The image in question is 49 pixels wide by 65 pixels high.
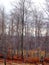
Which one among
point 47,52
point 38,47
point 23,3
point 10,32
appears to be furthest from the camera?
point 38,47

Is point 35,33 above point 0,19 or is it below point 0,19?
below

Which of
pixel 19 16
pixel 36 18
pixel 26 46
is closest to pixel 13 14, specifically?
pixel 19 16

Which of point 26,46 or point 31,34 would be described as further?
point 31,34

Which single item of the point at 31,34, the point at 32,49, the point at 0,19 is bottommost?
the point at 32,49

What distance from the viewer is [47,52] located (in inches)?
1284

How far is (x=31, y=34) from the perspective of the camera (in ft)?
128

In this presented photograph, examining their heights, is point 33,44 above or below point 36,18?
below

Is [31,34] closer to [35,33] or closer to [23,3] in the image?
[35,33]

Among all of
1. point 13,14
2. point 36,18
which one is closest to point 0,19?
point 36,18

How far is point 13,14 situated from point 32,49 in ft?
42.2

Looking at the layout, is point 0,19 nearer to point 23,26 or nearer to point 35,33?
point 35,33

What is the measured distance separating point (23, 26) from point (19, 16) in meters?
1.56

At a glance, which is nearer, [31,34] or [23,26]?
[23,26]

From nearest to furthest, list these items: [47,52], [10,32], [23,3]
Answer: [23,3] → [47,52] → [10,32]
